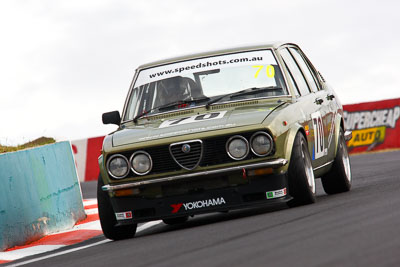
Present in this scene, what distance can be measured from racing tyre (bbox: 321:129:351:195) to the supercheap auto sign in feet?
41.7

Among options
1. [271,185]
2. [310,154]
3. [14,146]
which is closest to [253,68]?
[310,154]

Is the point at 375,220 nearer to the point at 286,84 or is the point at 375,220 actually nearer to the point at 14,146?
the point at 286,84

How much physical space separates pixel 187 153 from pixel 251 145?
0.54m

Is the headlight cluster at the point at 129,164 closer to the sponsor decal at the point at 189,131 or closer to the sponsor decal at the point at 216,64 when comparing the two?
the sponsor decal at the point at 189,131

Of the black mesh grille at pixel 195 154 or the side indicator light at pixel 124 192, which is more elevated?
the black mesh grille at pixel 195 154

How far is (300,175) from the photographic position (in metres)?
7.62

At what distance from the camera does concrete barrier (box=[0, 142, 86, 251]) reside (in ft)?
28.4

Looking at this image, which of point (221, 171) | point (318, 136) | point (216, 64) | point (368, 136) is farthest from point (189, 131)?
point (368, 136)

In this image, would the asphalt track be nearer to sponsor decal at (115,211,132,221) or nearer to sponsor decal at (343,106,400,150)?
sponsor decal at (115,211,132,221)

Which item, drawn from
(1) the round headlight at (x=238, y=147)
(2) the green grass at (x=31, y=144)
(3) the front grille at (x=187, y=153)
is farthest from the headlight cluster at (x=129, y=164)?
(2) the green grass at (x=31, y=144)

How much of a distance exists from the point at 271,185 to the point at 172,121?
3.75 feet

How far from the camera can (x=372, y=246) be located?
5191 millimetres

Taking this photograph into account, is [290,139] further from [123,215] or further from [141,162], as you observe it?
[123,215]

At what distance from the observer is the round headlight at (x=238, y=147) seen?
7383mm
